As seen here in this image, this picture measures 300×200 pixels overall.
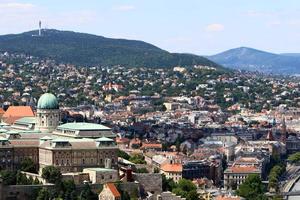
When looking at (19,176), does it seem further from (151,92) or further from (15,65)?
(15,65)

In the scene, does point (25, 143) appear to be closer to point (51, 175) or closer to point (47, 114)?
point (47, 114)

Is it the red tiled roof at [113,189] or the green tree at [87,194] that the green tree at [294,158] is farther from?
the green tree at [87,194]

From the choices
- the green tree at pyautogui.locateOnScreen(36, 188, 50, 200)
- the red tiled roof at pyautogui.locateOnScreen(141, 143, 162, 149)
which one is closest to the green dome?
the green tree at pyautogui.locateOnScreen(36, 188, 50, 200)

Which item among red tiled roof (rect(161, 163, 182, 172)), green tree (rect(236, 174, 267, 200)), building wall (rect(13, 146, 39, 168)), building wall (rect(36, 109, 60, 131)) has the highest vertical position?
building wall (rect(36, 109, 60, 131))

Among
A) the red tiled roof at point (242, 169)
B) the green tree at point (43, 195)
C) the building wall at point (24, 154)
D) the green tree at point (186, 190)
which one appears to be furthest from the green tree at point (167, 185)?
the red tiled roof at point (242, 169)

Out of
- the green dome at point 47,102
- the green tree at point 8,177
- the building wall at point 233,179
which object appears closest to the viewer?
the green tree at point 8,177

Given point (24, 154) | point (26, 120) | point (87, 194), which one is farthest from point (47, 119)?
point (87, 194)

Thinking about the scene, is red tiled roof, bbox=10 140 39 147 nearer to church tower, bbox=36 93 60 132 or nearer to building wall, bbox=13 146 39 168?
building wall, bbox=13 146 39 168
